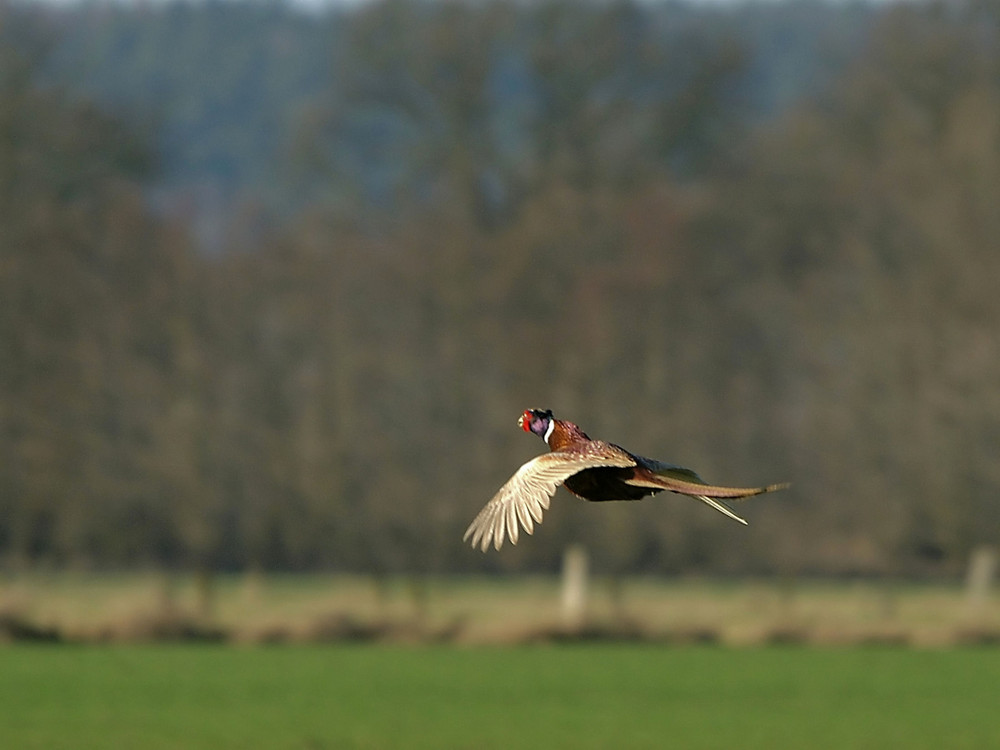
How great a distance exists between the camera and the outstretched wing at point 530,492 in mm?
6348

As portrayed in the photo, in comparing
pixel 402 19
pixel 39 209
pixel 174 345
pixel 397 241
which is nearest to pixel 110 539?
pixel 174 345

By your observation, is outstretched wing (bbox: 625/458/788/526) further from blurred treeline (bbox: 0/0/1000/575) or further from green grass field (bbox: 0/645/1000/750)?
blurred treeline (bbox: 0/0/1000/575)

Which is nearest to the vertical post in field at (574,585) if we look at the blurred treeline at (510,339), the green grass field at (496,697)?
the blurred treeline at (510,339)

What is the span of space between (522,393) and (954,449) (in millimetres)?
8925

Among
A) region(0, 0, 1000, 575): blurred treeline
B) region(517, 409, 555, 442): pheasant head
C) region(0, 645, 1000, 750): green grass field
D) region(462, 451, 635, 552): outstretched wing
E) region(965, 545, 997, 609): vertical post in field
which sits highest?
region(0, 0, 1000, 575): blurred treeline

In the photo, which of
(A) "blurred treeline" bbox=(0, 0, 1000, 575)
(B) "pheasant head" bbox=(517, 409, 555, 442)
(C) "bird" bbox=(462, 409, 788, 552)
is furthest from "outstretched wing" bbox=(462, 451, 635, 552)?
(A) "blurred treeline" bbox=(0, 0, 1000, 575)

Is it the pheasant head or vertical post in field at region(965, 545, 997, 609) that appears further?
vertical post in field at region(965, 545, 997, 609)

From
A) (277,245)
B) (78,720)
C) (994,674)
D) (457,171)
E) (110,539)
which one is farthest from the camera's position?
(457,171)

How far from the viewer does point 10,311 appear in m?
41.7

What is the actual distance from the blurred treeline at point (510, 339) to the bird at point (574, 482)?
29.6m

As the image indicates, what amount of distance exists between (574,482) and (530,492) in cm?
30

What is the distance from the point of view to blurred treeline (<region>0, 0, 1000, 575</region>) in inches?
1577

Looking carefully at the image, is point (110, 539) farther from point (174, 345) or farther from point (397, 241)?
point (397, 241)

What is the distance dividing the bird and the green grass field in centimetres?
1448
